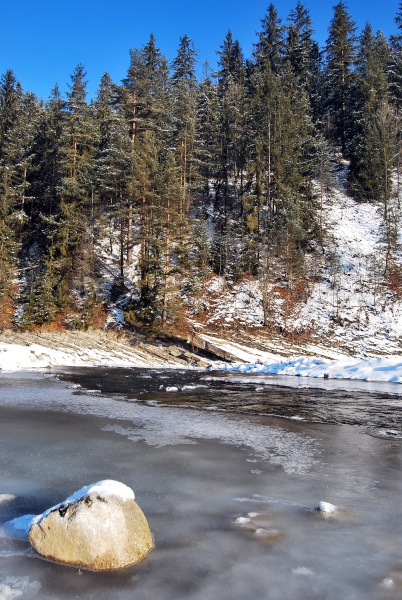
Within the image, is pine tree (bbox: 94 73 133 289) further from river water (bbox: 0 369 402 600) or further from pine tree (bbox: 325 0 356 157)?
pine tree (bbox: 325 0 356 157)

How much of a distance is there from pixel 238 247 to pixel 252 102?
61.2 ft

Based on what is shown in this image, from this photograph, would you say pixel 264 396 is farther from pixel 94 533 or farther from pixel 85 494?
pixel 94 533

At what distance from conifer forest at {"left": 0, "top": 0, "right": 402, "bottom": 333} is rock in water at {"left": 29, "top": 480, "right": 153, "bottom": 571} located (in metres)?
24.4

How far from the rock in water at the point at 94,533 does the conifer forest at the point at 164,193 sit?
2444 centimetres

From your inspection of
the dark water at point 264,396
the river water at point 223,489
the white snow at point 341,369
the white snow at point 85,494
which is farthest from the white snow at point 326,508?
the white snow at point 341,369

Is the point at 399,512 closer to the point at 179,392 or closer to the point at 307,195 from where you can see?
the point at 179,392

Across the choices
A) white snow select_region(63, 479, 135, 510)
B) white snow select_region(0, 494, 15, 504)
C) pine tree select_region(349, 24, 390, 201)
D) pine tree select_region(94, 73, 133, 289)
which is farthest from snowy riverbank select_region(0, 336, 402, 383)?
pine tree select_region(349, 24, 390, 201)

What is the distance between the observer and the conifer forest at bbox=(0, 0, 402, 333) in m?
31.0

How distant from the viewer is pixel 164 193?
1214 inches

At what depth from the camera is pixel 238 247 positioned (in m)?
37.0

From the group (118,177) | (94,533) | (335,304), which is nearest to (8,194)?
(118,177)

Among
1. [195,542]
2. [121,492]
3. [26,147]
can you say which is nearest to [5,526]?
[121,492]

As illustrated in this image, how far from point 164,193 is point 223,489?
2774 cm

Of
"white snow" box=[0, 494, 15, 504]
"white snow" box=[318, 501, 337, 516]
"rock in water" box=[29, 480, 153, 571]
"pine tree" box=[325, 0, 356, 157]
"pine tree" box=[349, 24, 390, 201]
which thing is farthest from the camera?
"pine tree" box=[325, 0, 356, 157]
